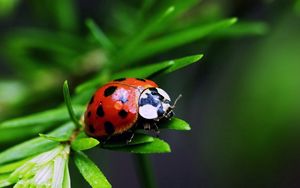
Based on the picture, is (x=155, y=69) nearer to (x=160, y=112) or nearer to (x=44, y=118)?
(x=160, y=112)

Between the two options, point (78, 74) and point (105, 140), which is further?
point (78, 74)

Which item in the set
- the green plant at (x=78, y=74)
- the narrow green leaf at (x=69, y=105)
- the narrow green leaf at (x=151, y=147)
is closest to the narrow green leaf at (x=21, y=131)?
the green plant at (x=78, y=74)

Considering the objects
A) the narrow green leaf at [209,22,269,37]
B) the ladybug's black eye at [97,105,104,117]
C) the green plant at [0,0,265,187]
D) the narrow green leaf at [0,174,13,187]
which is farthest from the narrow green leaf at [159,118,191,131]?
the narrow green leaf at [209,22,269,37]

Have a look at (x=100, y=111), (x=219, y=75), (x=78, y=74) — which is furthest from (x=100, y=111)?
(x=219, y=75)

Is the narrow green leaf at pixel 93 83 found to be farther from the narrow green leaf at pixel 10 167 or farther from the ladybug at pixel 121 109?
the narrow green leaf at pixel 10 167

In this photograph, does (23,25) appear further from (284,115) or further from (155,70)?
(155,70)

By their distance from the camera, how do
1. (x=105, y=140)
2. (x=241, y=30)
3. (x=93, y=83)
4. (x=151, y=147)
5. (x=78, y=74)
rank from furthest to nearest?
(x=78, y=74), (x=241, y=30), (x=93, y=83), (x=105, y=140), (x=151, y=147)

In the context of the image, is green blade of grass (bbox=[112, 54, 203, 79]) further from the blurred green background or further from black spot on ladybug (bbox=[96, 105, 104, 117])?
the blurred green background

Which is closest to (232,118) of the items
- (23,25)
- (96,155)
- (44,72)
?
(96,155)
